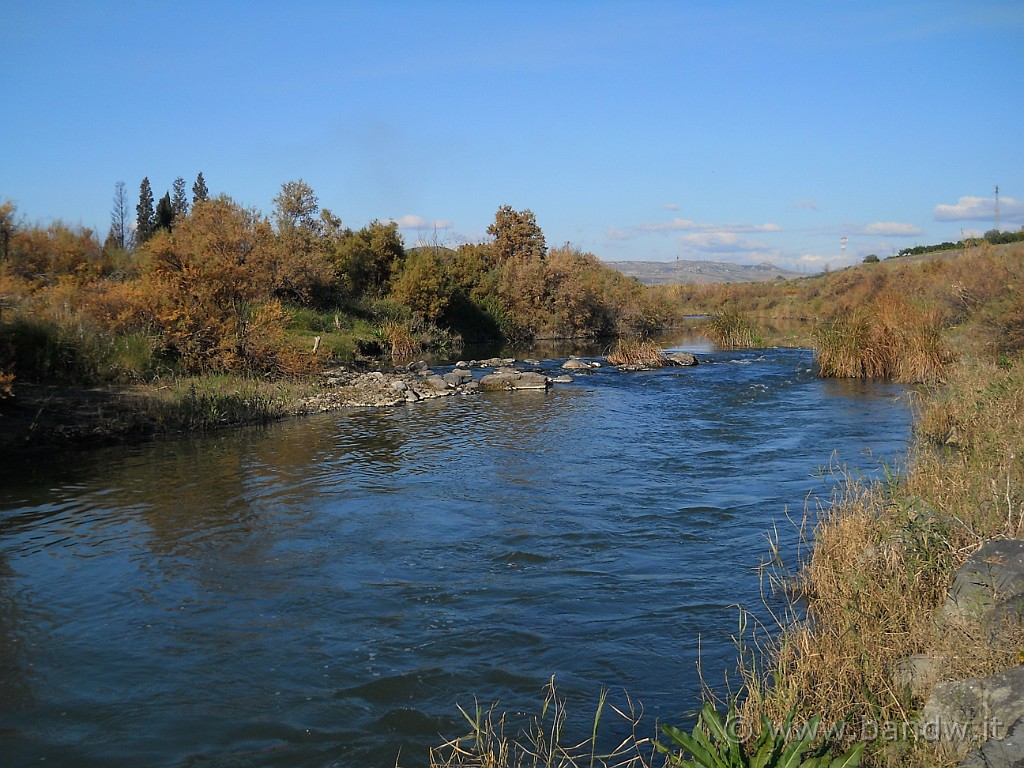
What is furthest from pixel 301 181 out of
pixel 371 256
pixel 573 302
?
pixel 573 302

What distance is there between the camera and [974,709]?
4.23 metres

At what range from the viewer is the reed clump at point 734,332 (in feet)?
122

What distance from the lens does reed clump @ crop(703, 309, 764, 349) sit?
122ft

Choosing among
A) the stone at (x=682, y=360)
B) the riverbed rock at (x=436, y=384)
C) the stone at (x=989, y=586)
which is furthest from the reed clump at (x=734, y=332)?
the stone at (x=989, y=586)

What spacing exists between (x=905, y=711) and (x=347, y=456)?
12.0 m

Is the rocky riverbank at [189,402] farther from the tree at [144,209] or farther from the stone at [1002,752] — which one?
the tree at [144,209]

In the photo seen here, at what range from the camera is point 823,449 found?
1465 cm

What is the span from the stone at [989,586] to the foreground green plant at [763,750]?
1.69 meters

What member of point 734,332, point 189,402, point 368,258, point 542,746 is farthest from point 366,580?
point 368,258

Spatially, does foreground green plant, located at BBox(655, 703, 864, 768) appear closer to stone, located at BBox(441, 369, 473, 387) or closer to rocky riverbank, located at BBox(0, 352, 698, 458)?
rocky riverbank, located at BBox(0, 352, 698, 458)

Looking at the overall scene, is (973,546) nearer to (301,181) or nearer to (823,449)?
(823,449)

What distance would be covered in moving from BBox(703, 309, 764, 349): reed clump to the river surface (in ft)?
67.4

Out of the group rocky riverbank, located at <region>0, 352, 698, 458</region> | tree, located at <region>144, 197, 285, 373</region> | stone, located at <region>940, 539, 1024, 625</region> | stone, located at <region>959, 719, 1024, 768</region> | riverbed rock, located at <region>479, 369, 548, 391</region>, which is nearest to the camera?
stone, located at <region>959, 719, 1024, 768</region>

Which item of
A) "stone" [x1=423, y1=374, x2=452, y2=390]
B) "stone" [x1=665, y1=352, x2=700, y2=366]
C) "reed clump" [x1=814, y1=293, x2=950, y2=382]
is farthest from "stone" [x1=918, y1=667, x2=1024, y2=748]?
"stone" [x1=665, y1=352, x2=700, y2=366]
